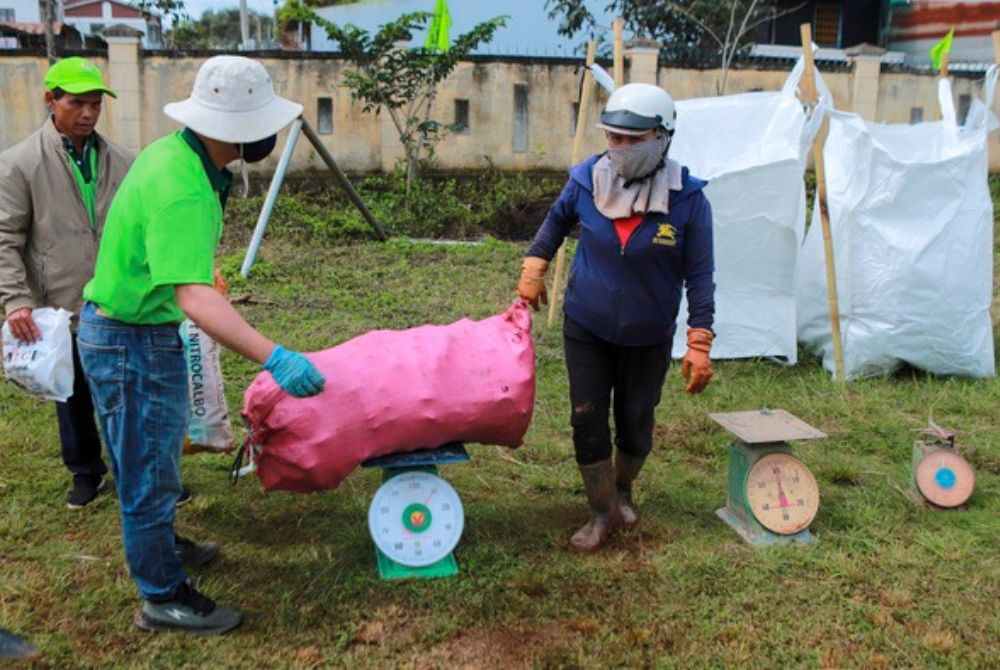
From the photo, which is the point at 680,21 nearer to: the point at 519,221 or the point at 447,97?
the point at 447,97

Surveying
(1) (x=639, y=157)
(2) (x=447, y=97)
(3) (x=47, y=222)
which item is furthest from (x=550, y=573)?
(2) (x=447, y=97)

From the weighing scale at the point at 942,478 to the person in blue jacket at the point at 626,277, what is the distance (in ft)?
3.95

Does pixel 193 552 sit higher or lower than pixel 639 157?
lower

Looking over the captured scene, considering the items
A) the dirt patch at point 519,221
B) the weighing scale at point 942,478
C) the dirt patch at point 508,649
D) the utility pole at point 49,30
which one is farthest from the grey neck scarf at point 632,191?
the utility pole at point 49,30

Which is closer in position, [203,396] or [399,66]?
[203,396]

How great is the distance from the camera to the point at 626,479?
3.75m

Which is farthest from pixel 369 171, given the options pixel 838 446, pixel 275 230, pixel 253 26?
pixel 253 26

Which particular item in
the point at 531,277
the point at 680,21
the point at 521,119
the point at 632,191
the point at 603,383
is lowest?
the point at 603,383

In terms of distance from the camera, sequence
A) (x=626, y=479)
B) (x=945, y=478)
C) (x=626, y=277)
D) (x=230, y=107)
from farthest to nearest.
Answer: (x=945, y=478)
(x=626, y=479)
(x=626, y=277)
(x=230, y=107)

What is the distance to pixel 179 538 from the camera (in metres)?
3.38

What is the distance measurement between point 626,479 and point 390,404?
1.14m

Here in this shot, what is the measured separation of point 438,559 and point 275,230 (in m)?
7.75

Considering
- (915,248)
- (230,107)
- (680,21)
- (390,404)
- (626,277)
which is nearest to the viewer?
(230,107)

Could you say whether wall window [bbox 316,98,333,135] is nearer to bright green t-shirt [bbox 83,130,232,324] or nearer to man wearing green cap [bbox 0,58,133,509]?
man wearing green cap [bbox 0,58,133,509]
